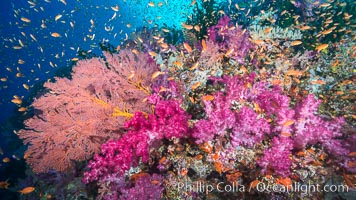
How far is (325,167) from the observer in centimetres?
369

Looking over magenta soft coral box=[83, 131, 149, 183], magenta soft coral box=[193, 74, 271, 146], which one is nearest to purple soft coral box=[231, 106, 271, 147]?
magenta soft coral box=[193, 74, 271, 146]

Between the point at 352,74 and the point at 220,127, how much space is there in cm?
450

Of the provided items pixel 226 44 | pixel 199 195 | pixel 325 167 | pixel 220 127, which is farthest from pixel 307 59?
pixel 199 195

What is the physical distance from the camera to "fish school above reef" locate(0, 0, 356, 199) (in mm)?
3656

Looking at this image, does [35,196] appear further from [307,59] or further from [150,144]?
[307,59]

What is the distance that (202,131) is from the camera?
3971mm

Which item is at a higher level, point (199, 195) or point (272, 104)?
point (272, 104)

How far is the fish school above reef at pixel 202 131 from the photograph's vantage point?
366 cm

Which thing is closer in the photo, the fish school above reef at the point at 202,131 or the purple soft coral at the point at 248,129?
the fish school above reef at the point at 202,131

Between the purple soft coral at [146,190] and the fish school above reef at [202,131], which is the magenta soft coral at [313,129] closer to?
the fish school above reef at [202,131]

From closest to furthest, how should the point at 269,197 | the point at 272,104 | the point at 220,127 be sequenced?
1. the point at 269,197
2. the point at 220,127
3. the point at 272,104

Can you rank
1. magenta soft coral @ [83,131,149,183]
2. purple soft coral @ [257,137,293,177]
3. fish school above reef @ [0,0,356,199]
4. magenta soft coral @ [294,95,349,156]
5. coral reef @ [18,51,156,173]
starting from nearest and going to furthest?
purple soft coral @ [257,137,293,177] → fish school above reef @ [0,0,356,199] → magenta soft coral @ [294,95,349,156] → magenta soft coral @ [83,131,149,183] → coral reef @ [18,51,156,173]

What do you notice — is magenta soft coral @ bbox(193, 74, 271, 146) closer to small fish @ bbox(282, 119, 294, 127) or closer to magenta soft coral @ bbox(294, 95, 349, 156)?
small fish @ bbox(282, 119, 294, 127)

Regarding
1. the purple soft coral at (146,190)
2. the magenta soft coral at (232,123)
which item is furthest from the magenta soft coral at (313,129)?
the purple soft coral at (146,190)
